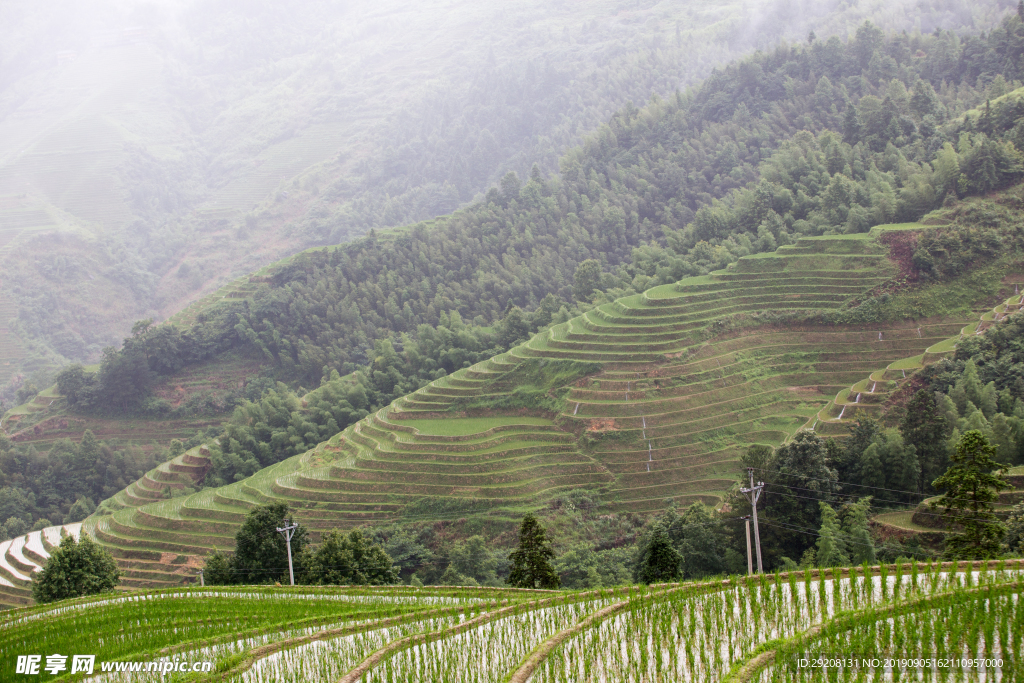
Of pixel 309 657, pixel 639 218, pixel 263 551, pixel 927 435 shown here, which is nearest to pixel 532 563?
pixel 263 551

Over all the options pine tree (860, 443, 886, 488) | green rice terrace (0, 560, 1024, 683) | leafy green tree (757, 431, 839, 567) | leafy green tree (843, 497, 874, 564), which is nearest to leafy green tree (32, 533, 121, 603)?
green rice terrace (0, 560, 1024, 683)

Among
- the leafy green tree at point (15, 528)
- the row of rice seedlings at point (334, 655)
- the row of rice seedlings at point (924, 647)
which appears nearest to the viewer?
the row of rice seedlings at point (924, 647)

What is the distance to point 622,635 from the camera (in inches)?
395

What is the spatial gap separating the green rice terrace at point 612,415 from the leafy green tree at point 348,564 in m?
6.42

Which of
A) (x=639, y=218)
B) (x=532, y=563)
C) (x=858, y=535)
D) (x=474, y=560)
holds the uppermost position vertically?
(x=639, y=218)

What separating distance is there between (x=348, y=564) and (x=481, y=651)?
15.4 metres

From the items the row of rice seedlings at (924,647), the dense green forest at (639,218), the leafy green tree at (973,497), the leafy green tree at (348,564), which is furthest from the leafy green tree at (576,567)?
the dense green forest at (639,218)

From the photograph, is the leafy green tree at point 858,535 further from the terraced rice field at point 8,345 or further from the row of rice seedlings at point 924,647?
the terraced rice field at point 8,345

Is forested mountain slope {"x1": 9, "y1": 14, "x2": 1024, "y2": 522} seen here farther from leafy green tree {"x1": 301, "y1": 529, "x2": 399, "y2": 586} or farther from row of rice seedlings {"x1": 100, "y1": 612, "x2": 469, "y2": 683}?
row of rice seedlings {"x1": 100, "y1": 612, "x2": 469, "y2": 683}

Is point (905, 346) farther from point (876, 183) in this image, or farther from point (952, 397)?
point (876, 183)

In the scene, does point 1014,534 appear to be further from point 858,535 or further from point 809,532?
point 809,532

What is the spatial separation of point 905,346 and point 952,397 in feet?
24.5

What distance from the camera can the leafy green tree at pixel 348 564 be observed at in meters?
24.6

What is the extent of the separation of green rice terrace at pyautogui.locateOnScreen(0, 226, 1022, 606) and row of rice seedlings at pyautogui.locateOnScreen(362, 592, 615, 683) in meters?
19.9
